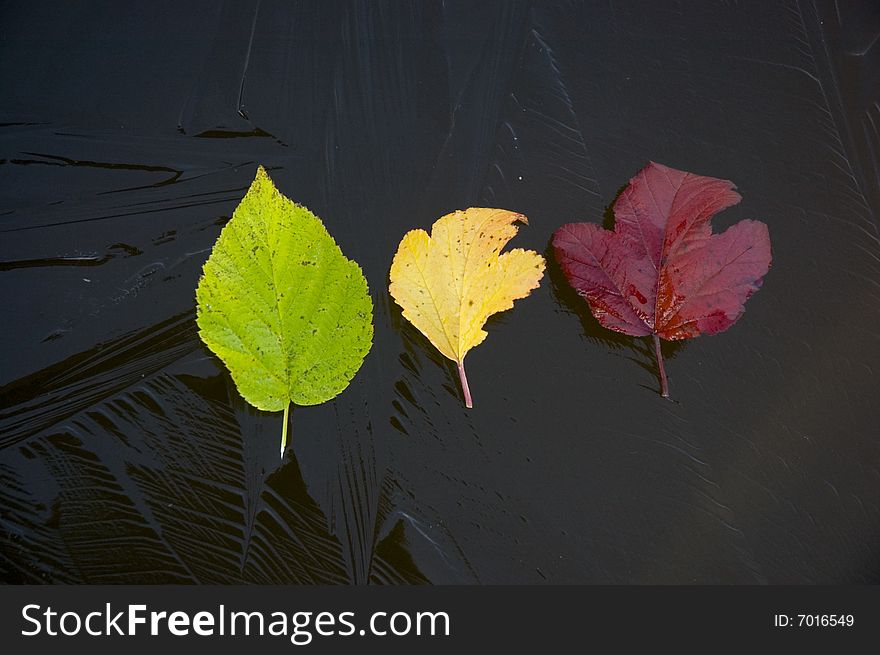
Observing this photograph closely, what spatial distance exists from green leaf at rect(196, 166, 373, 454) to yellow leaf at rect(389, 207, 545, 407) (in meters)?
0.04

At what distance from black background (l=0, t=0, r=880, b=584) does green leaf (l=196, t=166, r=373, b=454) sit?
3cm

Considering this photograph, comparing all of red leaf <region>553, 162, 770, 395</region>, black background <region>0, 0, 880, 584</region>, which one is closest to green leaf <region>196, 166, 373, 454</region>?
black background <region>0, 0, 880, 584</region>

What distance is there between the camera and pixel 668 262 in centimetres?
59

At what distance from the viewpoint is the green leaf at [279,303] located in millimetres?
573

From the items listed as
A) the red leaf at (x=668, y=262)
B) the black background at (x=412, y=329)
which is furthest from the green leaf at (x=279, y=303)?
the red leaf at (x=668, y=262)

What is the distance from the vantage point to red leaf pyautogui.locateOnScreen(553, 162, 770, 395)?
1.93 feet

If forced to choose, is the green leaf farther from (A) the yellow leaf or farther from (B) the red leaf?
(B) the red leaf

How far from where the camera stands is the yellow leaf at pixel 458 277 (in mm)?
584

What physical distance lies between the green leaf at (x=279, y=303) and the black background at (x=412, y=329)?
0.03 m

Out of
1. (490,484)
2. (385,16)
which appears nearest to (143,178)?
(385,16)

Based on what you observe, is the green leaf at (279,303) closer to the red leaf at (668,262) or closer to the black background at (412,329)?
the black background at (412,329)

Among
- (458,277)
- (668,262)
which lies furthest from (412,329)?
(668,262)

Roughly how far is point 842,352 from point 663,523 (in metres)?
0.19

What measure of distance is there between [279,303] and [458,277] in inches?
5.2
